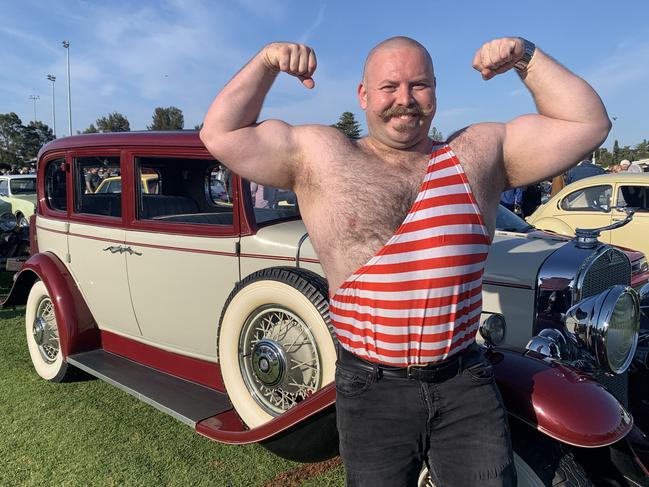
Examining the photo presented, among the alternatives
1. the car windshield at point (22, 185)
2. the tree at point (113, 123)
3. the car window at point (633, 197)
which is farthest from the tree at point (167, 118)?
the car window at point (633, 197)

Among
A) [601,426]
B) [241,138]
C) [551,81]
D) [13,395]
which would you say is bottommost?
[13,395]

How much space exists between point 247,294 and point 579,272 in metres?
1.65

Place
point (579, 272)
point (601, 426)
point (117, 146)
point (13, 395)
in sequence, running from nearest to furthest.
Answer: point (601, 426), point (579, 272), point (117, 146), point (13, 395)

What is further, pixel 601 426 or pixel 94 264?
pixel 94 264

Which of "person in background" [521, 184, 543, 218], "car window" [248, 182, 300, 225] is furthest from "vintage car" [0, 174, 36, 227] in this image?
"car window" [248, 182, 300, 225]

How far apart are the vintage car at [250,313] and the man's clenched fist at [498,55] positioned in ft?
3.57

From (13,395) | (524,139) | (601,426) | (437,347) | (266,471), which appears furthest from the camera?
(13,395)

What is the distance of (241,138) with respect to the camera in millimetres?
1601

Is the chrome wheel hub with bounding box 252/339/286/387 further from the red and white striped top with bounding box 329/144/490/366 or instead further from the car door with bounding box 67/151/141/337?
the car door with bounding box 67/151/141/337

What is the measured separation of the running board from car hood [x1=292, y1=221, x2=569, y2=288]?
0.98 metres

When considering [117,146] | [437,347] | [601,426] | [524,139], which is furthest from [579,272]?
[117,146]

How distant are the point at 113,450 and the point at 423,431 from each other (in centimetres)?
236

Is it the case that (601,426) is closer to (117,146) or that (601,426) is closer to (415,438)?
(415,438)

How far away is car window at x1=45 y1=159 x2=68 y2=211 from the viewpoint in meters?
4.30
